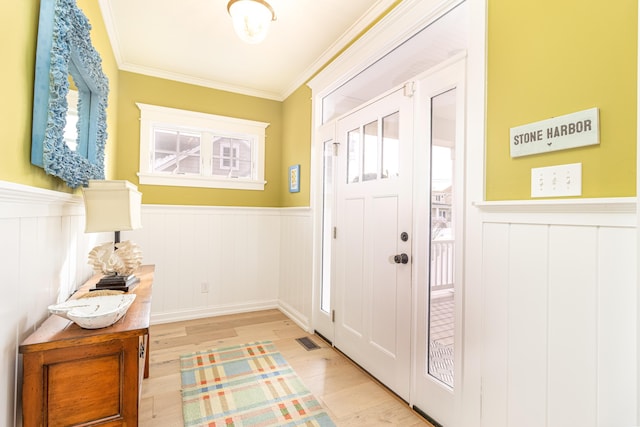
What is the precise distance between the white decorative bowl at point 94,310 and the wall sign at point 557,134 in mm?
1761

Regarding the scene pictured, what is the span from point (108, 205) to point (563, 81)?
2139 mm

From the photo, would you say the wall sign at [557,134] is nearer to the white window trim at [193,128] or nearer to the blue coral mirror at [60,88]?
the blue coral mirror at [60,88]

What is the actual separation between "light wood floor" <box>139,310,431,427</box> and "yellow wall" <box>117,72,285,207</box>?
1360mm

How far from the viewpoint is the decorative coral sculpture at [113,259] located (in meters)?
1.67

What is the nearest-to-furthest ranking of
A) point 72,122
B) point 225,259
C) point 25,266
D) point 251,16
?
point 25,266 → point 72,122 → point 251,16 → point 225,259

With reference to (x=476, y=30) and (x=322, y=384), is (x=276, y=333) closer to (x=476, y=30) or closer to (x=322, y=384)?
(x=322, y=384)

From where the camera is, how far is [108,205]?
158 cm

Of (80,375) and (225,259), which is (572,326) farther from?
(225,259)

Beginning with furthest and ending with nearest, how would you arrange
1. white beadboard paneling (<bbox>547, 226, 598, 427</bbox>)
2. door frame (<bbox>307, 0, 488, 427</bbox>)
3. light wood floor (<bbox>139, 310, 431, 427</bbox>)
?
light wood floor (<bbox>139, 310, 431, 427</bbox>), door frame (<bbox>307, 0, 488, 427</bbox>), white beadboard paneling (<bbox>547, 226, 598, 427</bbox>)

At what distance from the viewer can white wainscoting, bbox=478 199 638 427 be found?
1.00 metres

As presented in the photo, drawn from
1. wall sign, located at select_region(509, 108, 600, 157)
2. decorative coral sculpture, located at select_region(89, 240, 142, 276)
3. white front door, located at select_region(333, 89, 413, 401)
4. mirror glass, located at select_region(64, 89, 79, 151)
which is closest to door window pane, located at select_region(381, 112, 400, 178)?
white front door, located at select_region(333, 89, 413, 401)

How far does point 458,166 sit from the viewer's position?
1587mm

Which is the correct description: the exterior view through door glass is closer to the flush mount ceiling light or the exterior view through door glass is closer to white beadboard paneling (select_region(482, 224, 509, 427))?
white beadboard paneling (select_region(482, 224, 509, 427))

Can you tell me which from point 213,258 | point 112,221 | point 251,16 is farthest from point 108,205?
point 213,258
